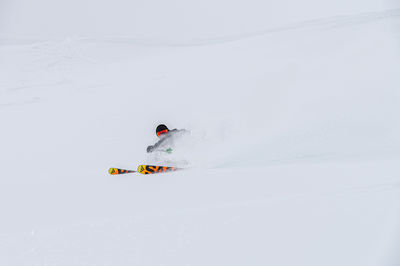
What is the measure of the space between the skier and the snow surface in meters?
0.37

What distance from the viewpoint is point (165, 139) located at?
4855mm

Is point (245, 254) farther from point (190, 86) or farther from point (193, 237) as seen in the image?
point (190, 86)

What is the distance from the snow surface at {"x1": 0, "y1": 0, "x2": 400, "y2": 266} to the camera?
11.0ft

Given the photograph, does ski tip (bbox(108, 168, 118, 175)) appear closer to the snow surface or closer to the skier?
the snow surface

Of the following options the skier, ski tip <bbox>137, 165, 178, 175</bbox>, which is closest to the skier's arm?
the skier

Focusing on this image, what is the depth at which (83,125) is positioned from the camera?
570 cm

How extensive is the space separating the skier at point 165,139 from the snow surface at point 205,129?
369mm

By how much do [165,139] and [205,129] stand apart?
0.76m

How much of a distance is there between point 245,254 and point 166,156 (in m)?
2.19

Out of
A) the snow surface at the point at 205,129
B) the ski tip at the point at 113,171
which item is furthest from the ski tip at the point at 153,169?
the ski tip at the point at 113,171

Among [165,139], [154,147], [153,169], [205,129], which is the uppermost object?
[205,129]

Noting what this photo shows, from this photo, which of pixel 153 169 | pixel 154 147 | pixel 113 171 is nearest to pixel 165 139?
pixel 154 147

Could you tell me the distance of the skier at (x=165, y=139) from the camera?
480cm

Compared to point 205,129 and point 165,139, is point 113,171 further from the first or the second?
point 205,129
